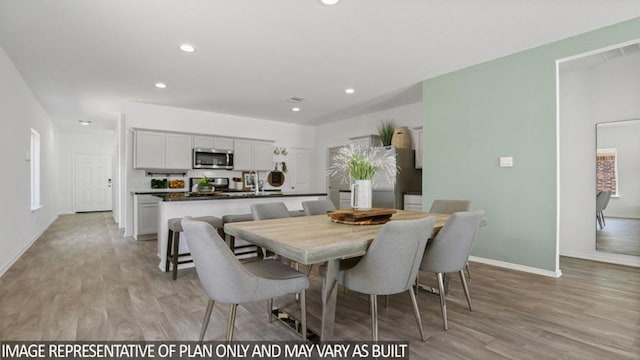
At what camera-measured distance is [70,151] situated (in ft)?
31.4

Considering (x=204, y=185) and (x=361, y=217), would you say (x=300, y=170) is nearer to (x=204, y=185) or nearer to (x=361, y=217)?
(x=204, y=185)

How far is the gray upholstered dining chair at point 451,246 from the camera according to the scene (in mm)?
2195

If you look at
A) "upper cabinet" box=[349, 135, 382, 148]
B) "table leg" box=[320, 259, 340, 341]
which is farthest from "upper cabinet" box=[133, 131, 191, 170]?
"table leg" box=[320, 259, 340, 341]

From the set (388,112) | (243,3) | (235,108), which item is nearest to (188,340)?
(243,3)

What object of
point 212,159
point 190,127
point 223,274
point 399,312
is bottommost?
point 399,312

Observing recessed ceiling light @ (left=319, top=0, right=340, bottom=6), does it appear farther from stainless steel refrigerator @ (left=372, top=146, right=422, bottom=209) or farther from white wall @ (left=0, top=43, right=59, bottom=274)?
white wall @ (left=0, top=43, right=59, bottom=274)

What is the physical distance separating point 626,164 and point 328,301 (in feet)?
14.2

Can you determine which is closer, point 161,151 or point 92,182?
point 161,151

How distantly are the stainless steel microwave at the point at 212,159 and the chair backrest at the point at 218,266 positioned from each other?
15.9 ft

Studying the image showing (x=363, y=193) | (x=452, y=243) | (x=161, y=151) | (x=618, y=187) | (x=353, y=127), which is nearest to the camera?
(x=452, y=243)

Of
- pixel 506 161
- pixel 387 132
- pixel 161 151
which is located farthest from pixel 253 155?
pixel 506 161

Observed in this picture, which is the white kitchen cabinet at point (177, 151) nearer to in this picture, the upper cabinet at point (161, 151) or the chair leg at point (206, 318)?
the upper cabinet at point (161, 151)

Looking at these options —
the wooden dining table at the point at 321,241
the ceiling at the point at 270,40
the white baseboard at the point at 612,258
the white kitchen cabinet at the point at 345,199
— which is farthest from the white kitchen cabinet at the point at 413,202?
the wooden dining table at the point at 321,241

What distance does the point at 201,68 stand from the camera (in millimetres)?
4051
